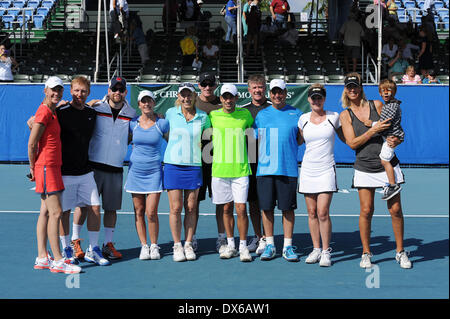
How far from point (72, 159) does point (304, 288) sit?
275cm

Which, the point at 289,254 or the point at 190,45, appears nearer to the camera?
the point at 289,254

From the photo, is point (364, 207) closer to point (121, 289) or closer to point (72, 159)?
point (121, 289)

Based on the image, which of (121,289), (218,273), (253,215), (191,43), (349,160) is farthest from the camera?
(191,43)

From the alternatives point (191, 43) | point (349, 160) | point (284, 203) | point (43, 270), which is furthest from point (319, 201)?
point (191, 43)

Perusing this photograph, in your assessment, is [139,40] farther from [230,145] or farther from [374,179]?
[374,179]

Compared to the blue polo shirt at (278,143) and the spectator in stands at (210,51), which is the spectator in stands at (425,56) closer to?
the spectator in stands at (210,51)

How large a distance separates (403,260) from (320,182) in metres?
1.20

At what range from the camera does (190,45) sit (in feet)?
69.7

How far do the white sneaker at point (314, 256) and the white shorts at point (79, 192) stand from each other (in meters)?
2.39

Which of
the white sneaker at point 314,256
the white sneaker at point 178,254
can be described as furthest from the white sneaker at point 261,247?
the white sneaker at point 178,254

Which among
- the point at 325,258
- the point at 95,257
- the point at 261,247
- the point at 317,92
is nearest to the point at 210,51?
the point at 261,247

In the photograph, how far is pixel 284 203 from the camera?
750 cm

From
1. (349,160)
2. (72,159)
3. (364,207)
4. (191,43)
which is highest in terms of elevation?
(191,43)

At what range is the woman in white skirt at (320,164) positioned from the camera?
7289mm
